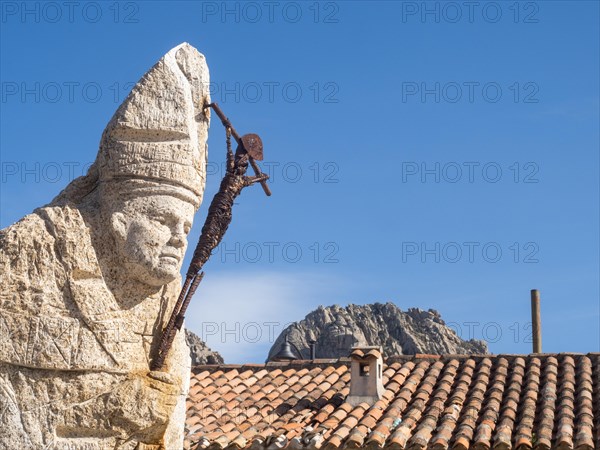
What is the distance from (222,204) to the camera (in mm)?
8930

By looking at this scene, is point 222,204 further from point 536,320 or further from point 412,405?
point 536,320

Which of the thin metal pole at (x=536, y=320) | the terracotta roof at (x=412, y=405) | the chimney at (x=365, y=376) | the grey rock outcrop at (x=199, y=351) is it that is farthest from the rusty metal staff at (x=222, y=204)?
the grey rock outcrop at (x=199, y=351)

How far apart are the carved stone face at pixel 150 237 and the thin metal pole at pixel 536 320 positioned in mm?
14613

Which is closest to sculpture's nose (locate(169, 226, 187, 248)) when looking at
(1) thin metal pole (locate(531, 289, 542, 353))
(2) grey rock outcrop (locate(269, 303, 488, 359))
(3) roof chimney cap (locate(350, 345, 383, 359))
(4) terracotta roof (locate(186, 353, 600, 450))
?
(4) terracotta roof (locate(186, 353, 600, 450))

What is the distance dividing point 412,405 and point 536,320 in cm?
605

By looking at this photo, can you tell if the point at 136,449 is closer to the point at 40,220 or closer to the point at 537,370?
the point at 40,220

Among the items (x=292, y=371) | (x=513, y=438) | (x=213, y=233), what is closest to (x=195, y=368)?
(x=292, y=371)

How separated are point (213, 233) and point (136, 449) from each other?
5.50 ft

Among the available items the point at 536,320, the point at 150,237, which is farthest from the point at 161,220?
the point at 536,320

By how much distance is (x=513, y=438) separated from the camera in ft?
50.8

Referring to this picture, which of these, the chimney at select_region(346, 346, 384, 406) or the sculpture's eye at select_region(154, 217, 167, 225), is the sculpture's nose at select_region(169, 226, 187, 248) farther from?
the chimney at select_region(346, 346, 384, 406)

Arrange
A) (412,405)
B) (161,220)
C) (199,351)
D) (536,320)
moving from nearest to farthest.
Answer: (161,220), (412,405), (536,320), (199,351)

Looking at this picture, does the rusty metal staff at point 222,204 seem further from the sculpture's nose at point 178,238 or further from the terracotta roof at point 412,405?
the terracotta roof at point 412,405

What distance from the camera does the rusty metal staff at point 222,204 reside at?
861cm
